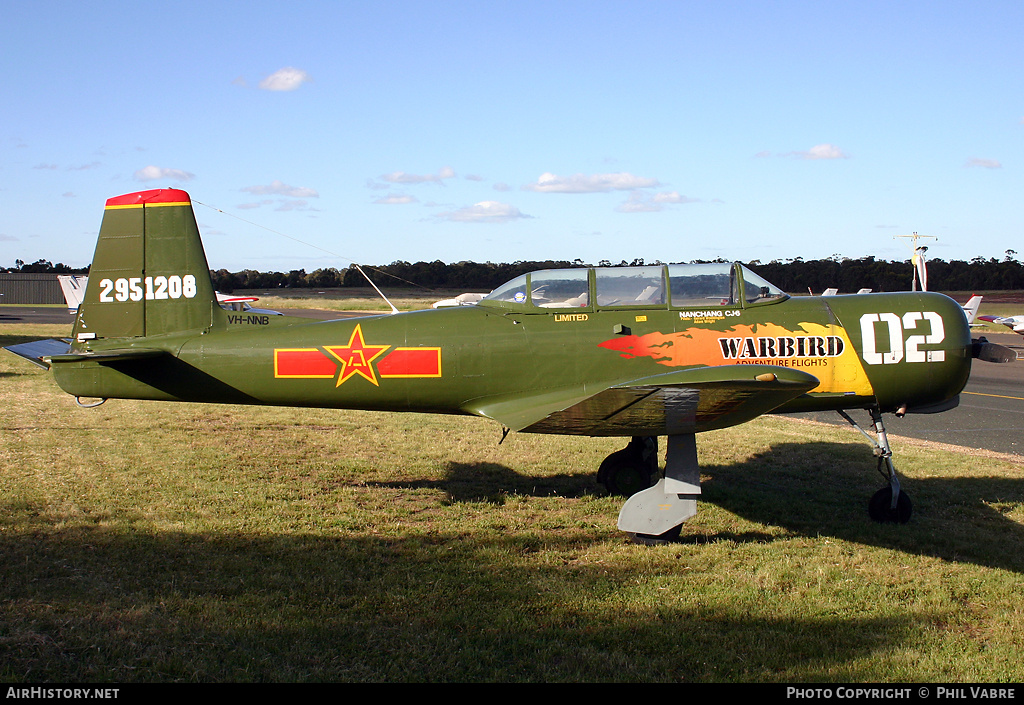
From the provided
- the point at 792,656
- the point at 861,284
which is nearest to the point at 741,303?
the point at 792,656

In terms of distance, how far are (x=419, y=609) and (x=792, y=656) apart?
2251 mm

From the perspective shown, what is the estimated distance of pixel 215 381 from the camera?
6684 mm

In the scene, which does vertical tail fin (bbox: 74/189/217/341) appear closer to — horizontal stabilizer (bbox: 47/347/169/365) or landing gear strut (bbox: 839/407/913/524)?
horizontal stabilizer (bbox: 47/347/169/365)

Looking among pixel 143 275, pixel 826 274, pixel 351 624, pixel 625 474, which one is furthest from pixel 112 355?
pixel 826 274

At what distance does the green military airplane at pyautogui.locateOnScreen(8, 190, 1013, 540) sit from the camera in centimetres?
638

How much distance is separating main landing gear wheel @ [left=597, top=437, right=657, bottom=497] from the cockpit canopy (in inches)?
69.8

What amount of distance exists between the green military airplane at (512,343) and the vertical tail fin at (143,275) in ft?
0.04

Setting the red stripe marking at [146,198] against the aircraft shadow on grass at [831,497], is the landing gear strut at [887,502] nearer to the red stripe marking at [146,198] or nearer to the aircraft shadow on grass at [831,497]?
the aircraft shadow on grass at [831,497]

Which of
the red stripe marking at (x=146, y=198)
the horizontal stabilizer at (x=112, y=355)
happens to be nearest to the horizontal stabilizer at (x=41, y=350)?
the horizontal stabilizer at (x=112, y=355)

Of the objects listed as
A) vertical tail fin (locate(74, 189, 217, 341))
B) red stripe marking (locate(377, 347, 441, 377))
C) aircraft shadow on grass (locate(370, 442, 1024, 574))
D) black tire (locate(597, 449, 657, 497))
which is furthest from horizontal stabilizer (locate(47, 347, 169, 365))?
black tire (locate(597, 449, 657, 497))

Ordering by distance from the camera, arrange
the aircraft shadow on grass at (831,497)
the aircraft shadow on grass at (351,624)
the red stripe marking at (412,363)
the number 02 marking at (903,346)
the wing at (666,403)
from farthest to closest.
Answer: the red stripe marking at (412,363), the number 02 marking at (903,346), the aircraft shadow on grass at (831,497), the wing at (666,403), the aircraft shadow on grass at (351,624)

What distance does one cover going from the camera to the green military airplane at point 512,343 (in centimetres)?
638

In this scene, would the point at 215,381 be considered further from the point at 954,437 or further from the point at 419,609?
the point at 954,437

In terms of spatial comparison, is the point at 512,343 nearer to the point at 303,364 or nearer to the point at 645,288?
the point at 645,288
